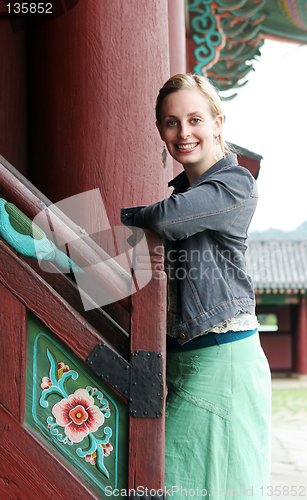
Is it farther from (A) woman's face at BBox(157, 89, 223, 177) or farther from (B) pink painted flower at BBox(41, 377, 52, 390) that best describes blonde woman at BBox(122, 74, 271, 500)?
(B) pink painted flower at BBox(41, 377, 52, 390)

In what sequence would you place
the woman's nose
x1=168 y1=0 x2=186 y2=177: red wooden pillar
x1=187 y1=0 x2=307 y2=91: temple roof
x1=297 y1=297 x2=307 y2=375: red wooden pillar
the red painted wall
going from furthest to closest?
x1=297 y1=297 x2=307 y2=375: red wooden pillar
x1=187 y1=0 x2=307 y2=91: temple roof
x1=168 y1=0 x2=186 y2=177: red wooden pillar
the red painted wall
the woman's nose

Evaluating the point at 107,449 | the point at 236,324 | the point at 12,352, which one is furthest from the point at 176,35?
the point at 107,449

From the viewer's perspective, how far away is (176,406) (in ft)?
4.01

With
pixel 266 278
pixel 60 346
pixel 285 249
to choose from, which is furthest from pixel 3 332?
pixel 285 249

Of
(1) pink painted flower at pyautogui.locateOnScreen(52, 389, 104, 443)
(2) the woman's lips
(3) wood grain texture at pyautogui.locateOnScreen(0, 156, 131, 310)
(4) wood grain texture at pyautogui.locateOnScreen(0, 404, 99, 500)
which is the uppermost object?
(2) the woman's lips

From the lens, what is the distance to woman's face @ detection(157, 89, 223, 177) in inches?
49.4

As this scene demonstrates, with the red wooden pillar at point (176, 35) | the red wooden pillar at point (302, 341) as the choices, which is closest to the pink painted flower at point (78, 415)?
the red wooden pillar at point (176, 35)

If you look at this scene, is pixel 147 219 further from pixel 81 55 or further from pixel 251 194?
pixel 81 55

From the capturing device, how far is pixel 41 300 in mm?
1188

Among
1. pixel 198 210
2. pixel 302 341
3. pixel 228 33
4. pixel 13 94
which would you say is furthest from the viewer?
pixel 302 341

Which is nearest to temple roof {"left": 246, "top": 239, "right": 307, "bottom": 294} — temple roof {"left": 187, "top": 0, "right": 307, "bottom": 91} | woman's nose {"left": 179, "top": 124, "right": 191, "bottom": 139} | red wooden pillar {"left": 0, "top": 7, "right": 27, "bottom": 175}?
temple roof {"left": 187, "top": 0, "right": 307, "bottom": 91}

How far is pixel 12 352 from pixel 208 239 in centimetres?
55

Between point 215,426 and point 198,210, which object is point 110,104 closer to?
point 198,210

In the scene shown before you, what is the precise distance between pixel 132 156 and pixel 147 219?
572 mm
